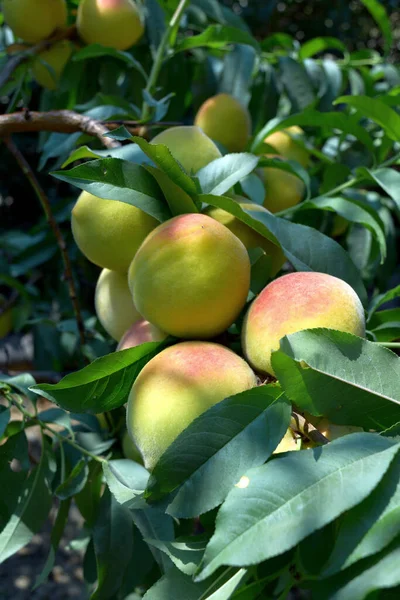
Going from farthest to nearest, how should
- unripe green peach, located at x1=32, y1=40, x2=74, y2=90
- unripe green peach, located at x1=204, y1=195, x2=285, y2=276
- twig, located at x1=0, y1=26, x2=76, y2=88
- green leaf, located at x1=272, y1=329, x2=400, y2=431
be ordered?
1. unripe green peach, located at x1=32, y1=40, x2=74, y2=90
2. twig, located at x1=0, y1=26, x2=76, y2=88
3. unripe green peach, located at x1=204, y1=195, x2=285, y2=276
4. green leaf, located at x1=272, y1=329, x2=400, y2=431

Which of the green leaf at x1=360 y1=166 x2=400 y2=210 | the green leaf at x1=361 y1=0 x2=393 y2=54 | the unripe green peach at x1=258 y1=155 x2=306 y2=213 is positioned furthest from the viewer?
the green leaf at x1=361 y1=0 x2=393 y2=54

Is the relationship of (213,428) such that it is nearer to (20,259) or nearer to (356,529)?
(356,529)

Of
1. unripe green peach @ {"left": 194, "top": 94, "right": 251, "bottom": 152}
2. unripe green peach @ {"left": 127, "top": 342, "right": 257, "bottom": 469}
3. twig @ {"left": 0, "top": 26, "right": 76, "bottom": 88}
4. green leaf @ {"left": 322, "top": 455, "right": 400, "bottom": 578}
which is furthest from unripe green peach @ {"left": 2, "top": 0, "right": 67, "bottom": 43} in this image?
green leaf @ {"left": 322, "top": 455, "right": 400, "bottom": 578}

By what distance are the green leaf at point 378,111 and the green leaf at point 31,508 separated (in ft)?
1.99

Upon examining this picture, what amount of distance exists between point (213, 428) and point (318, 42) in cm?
115

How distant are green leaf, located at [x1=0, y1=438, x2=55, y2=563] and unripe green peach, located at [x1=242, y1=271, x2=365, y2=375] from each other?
0.32 meters

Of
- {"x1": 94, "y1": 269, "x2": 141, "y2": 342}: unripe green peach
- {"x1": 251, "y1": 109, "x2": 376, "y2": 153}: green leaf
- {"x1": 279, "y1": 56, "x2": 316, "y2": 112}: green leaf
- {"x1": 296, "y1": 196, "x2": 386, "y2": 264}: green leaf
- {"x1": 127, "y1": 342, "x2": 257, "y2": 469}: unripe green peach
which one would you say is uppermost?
{"x1": 251, "y1": 109, "x2": 376, "y2": 153}: green leaf

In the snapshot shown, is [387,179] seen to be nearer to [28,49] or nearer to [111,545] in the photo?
[111,545]

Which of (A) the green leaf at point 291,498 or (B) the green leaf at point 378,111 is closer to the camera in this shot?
(A) the green leaf at point 291,498

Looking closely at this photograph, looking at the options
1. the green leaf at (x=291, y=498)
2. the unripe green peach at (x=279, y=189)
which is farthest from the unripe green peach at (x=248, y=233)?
the green leaf at (x=291, y=498)

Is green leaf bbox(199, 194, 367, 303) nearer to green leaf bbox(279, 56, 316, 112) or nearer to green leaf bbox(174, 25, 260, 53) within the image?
green leaf bbox(174, 25, 260, 53)

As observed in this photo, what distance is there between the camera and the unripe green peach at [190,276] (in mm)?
596

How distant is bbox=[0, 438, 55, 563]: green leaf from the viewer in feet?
2.26

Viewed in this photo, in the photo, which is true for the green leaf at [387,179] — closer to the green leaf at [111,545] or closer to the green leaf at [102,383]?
the green leaf at [102,383]
